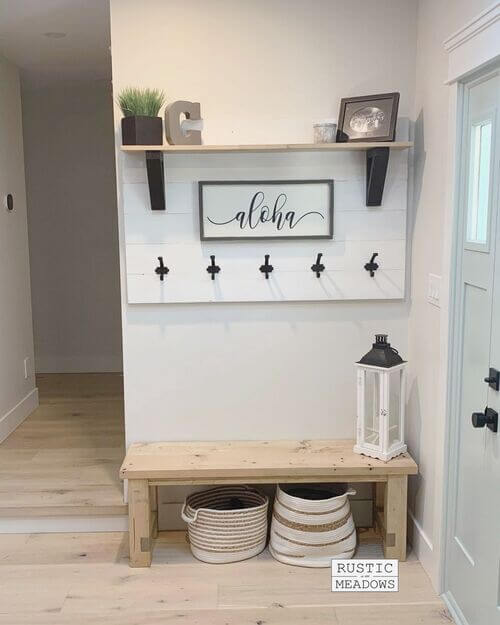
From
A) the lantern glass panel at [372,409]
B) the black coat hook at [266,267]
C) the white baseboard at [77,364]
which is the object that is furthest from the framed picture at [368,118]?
the white baseboard at [77,364]

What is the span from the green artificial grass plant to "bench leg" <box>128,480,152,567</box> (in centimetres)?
151

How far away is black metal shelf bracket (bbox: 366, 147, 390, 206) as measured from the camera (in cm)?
285

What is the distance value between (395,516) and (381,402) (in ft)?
1.61

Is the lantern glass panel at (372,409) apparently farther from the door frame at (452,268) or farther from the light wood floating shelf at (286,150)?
the light wood floating shelf at (286,150)

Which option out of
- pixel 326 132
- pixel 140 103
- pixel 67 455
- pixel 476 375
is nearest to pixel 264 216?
pixel 326 132

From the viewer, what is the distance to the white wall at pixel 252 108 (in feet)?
Answer: 9.63

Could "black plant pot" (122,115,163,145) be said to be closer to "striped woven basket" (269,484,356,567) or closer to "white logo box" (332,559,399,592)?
"striped woven basket" (269,484,356,567)

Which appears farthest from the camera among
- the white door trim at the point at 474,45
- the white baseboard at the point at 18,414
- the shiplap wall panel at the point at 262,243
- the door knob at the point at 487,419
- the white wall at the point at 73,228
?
the white wall at the point at 73,228

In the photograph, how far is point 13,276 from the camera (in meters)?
4.38

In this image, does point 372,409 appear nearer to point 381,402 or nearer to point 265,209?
point 381,402

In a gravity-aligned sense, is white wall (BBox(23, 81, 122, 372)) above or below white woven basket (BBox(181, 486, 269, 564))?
above

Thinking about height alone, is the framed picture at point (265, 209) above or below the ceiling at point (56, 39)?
below

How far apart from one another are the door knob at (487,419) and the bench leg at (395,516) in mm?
696

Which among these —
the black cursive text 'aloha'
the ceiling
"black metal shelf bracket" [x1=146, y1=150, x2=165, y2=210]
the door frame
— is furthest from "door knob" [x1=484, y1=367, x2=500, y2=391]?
the ceiling
